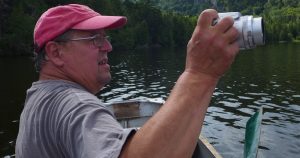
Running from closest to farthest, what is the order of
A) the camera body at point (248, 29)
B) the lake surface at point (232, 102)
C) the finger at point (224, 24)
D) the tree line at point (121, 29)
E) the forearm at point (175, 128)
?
the forearm at point (175, 128)
the finger at point (224, 24)
the camera body at point (248, 29)
the lake surface at point (232, 102)
the tree line at point (121, 29)

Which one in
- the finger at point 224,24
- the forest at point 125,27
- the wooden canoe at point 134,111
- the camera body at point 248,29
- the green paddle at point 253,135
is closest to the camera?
the finger at point 224,24

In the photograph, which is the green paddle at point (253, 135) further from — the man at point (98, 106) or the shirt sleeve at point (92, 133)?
the shirt sleeve at point (92, 133)

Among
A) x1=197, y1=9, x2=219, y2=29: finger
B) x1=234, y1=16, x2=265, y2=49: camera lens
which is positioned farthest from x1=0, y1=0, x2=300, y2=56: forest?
x1=197, y1=9, x2=219, y2=29: finger

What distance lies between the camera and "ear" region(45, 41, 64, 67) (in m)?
2.56

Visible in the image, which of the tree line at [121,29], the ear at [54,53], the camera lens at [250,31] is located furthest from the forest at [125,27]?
the camera lens at [250,31]

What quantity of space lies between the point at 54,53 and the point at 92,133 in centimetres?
93

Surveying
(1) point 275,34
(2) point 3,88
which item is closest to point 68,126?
(2) point 3,88

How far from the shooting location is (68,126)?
1970mm

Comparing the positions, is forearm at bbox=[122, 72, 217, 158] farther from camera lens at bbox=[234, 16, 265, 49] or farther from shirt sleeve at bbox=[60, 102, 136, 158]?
camera lens at bbox=[234, 16, 265, 49]

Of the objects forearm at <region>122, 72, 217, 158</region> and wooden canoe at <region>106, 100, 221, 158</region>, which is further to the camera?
wooden canoe at <region>106, 100, 221, 158</region>

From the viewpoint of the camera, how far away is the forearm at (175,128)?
1.77m

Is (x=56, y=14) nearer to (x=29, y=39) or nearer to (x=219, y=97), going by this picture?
(x=219, y=97)

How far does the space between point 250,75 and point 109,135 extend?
3970 cm

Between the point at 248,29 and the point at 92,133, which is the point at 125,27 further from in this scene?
the point at 92,133
